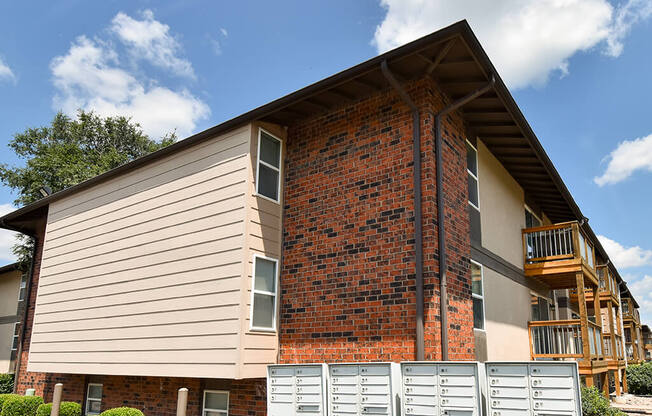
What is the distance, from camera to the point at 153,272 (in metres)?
10.7

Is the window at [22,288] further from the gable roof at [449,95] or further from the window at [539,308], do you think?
the window at [539,308]

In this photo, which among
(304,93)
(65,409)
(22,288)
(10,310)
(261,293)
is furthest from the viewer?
(10,310)

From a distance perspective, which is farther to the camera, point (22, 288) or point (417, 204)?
point (22, 288)

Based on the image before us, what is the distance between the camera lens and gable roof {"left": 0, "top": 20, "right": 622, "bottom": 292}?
8203 millimetres

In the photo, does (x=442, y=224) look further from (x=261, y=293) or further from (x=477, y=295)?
(x=261, y=293)

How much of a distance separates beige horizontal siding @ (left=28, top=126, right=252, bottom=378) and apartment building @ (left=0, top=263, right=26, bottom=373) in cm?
582

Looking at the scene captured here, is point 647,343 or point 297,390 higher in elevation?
point 647,343

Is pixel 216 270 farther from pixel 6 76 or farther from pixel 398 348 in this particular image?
pixel 6 76

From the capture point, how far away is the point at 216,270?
9422 millimetres

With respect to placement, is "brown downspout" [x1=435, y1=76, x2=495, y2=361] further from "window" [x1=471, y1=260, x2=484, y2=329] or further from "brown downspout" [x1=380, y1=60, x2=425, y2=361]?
"window" [x1=471, y1=260, x2=484, y2=329]

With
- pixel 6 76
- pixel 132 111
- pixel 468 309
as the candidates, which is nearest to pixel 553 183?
pixel 468 309

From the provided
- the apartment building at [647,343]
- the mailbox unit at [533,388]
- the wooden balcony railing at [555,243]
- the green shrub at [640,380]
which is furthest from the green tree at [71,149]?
the apartment building at [647,343]

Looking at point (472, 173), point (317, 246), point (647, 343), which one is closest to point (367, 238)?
point (317, 246)

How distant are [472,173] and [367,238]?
11.6 feet
